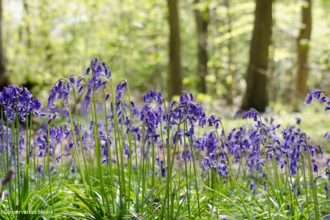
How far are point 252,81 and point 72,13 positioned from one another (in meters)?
8.73

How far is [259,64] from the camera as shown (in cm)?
998

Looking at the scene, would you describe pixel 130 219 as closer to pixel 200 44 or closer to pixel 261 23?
pixel 261 23

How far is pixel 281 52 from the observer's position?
345 inches

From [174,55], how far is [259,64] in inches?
132

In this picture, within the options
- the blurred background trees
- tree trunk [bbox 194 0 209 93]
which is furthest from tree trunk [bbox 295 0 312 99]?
tree trunk [bbox 194 0 209 93]

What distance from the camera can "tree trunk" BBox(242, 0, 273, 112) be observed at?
31.7ft

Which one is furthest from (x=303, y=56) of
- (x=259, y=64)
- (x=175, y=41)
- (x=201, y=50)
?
(x=175, y=41)

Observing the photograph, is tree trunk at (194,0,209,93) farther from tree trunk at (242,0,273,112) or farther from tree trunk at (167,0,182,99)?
tree trunk at (242,0,273,112)

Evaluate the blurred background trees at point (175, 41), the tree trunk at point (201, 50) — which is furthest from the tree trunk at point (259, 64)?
the tree trunk at point (201, 50)

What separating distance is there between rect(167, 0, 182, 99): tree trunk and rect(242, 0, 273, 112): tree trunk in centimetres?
282

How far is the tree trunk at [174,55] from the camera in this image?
34.8ft

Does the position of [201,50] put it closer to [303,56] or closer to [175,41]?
[175,41]

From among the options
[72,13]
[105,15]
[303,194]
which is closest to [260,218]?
[303,194]

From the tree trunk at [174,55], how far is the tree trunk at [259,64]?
2.82 meters
